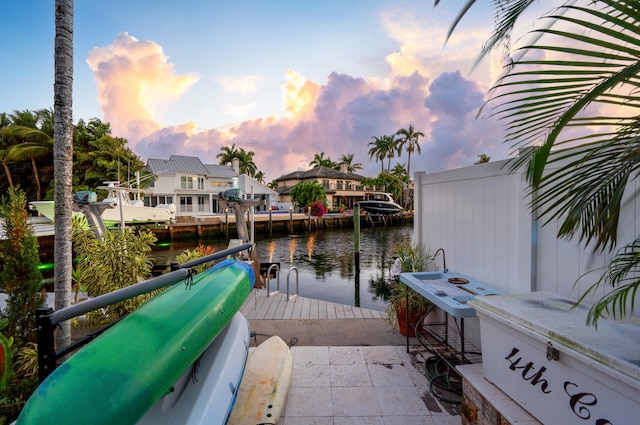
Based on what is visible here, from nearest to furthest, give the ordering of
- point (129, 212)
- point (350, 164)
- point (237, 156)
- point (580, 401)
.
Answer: point (580, 401) < point (129, 212) < point (237, 156) < point (350, 164)

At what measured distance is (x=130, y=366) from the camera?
1397mm

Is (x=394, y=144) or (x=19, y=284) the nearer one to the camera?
(x=19, y=284)

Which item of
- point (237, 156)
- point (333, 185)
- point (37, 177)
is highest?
point (237, 156)

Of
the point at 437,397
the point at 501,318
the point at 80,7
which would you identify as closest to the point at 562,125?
the point at 501,318

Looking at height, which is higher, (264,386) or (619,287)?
(619,287)

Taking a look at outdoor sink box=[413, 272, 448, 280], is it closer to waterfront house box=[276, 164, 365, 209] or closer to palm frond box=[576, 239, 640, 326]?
palm frond box=[576, 239, 640, 326]

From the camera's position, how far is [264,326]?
472 centimetres

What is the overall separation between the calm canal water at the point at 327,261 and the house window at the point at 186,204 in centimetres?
987

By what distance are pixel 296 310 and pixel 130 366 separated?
4.25 metres

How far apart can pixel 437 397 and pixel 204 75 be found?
8206mm

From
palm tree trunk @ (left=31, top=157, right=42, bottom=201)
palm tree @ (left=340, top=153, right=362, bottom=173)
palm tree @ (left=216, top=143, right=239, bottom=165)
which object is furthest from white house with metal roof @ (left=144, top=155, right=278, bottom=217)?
palm tree @ (left=340, top=153, right=362, bottom=173)

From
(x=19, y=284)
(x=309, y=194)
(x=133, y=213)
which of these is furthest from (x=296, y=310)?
(x=309, y=194)

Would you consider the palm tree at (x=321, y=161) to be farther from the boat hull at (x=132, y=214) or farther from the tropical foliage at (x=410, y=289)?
the tropical foliage at (x=410, y=289)

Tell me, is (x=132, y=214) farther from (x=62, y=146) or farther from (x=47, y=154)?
(x=62, y=146)
